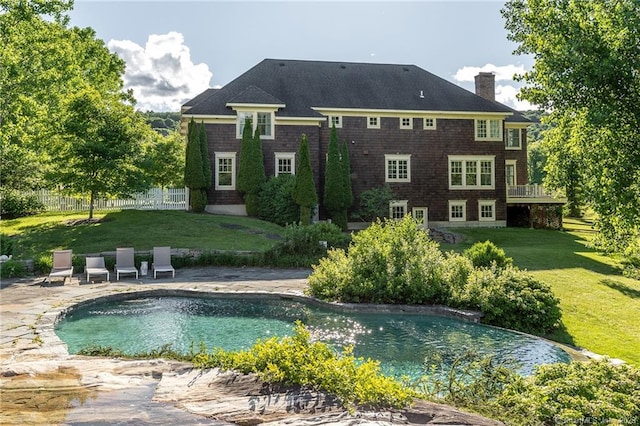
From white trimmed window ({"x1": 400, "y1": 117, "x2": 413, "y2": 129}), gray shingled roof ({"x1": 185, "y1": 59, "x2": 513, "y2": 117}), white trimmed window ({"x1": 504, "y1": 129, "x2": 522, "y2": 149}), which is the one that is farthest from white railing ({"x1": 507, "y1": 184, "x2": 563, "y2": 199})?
white trimmed window ({"x1": 400, "y1": 117, "x2": 413, "y2": 129})

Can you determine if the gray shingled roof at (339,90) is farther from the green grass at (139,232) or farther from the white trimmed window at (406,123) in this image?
the green grass at (139,232)

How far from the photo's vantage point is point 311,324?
10398mm

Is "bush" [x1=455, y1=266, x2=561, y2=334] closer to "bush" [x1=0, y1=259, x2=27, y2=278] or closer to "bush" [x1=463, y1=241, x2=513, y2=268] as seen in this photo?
"bush" [x1=463, y1=241, x2=513, y2=268]

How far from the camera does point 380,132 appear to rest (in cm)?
3028

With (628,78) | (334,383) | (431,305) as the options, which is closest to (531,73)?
(628,78)

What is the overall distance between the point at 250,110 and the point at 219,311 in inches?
735

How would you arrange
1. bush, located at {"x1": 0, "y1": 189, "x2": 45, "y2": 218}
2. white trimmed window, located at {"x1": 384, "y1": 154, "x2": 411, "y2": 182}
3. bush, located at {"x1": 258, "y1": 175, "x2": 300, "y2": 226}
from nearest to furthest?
bush, located at {"x1": 0, "y1": 189, "x2": 45, "y2": 218}, bush, located at {"x1": 258, "y1": 175, "x2": 300, "y2": 226}, white trimmed window, located at {"x1": 384, "y1": 154, "x2": 411, "y2": 182}

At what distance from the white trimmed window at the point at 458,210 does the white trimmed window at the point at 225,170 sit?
597 inches

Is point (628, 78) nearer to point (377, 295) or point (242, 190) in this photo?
point (377, 295)

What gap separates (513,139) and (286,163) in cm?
1908

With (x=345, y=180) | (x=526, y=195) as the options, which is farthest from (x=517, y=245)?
(x=345, y=180)

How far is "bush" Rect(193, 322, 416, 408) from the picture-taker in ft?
15.3

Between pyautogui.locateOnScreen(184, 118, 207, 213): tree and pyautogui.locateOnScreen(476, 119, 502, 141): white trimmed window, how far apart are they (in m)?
19.3

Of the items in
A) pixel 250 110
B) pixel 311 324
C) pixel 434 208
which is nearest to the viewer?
pixel 311 324
